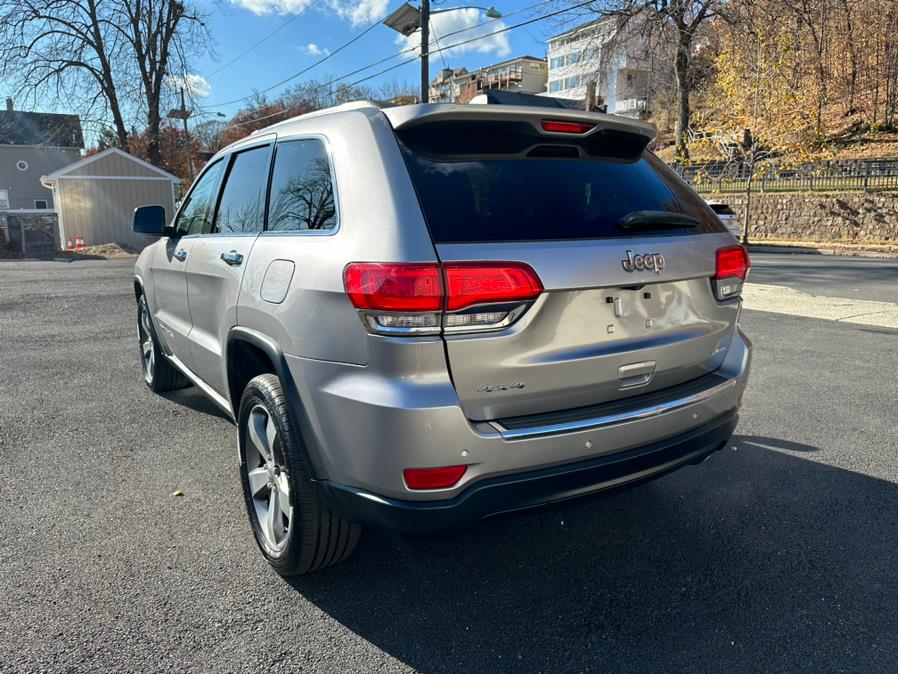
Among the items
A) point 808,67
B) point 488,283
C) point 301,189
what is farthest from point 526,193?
point 808,67

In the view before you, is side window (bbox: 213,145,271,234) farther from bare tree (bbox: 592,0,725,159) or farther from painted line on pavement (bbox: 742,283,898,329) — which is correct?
bare tree (bbox: 592,0,725,159)

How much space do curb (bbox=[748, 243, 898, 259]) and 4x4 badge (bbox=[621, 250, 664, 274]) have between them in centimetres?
2049

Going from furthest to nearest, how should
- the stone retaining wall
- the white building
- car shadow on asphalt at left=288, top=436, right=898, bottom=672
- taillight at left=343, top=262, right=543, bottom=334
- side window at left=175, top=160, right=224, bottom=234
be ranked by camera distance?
1. the white building
2. the stone retaining wall
3. side window at left=175, top=160, right=224, bottom=234
4. car shadow on asphalt at left=288, top=436, right=898, bottom=672
5. taillight at left=343, top=262, right=543, bottom=334

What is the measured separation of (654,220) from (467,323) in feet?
3.13

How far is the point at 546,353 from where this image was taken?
221 cm

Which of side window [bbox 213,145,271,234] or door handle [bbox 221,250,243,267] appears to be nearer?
door handle [bbox 221,250,243,267]

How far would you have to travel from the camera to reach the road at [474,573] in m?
2.27

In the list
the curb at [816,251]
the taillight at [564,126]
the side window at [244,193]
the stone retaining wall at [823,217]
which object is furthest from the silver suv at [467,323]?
the stone retaining wall at [823,217]

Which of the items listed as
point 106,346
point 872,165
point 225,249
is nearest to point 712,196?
point 872,165

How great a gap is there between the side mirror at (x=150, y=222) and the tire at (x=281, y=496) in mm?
1847

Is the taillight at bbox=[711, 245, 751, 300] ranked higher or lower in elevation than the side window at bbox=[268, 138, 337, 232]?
lower

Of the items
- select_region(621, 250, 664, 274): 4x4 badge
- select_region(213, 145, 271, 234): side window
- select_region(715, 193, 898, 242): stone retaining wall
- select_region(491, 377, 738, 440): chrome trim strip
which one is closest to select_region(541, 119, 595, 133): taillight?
select_region(621, 250, 664, 274): 4x4 badge

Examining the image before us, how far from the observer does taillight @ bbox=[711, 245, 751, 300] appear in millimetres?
2738

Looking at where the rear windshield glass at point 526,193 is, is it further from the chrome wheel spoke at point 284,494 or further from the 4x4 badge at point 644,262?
the chrome wheel spoke at point 284,494
